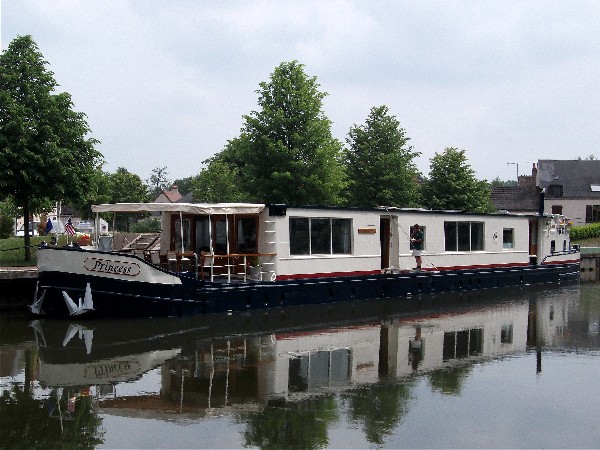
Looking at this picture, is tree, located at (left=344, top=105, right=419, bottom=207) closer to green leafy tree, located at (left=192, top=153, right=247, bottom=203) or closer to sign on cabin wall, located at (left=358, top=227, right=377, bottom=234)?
green leafy tree, located at (left=192, top=153, right=247, bottom=203)

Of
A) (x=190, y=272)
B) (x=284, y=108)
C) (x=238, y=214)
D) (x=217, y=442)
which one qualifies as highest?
(x=284, y=108)

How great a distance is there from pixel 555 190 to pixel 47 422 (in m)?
63.4

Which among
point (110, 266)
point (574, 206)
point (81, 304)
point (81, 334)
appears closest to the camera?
point (81, 334)

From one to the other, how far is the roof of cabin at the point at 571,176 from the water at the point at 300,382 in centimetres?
4951

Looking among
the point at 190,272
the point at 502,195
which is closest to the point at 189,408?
the point at 190,272

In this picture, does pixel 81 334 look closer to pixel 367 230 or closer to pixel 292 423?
pixel 292 423

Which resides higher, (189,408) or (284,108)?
(284,108)

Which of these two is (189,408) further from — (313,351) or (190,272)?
(190,272)

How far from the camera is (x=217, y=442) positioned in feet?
28.3

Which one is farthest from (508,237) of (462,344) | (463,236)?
(462,344)

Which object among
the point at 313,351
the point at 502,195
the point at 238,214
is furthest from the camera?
the point at 502,195

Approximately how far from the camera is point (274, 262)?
19.5 m

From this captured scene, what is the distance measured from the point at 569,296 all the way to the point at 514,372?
48.3 ft

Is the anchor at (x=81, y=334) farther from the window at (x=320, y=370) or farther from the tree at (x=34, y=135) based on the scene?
the tree at (x=34, y=135)
